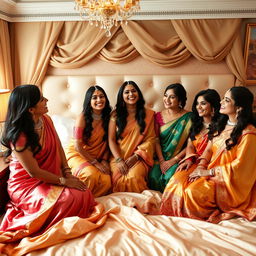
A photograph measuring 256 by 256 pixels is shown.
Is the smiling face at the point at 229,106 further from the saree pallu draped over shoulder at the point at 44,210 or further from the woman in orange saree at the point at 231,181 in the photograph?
the saree pallu draped over shoulder at the point at 44,210

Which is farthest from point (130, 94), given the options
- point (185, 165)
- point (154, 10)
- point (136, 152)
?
point (154, 10)

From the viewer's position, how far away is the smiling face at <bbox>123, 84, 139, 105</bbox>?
2814mm

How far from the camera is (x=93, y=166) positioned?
8.74 ft

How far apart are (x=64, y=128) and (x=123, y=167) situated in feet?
3.26

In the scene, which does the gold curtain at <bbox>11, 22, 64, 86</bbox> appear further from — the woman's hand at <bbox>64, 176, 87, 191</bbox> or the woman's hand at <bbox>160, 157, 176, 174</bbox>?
the woman's hand at <bbox>160, 157, 176, 174</bbox>

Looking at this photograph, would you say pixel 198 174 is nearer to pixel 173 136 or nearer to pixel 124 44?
pixel 173 136

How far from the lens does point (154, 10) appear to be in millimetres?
3338

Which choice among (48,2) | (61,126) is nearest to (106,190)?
(61,126)

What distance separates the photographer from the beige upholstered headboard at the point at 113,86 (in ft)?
11.3

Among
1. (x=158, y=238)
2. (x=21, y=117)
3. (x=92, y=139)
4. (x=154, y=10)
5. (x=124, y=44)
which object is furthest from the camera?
(x=124, y=44)

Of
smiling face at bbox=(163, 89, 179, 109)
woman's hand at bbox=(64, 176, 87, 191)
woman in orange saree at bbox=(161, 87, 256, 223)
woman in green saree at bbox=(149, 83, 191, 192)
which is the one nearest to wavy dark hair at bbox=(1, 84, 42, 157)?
woman's hand at bbox=(64, 176, 87, 191)

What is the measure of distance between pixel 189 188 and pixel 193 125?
0.85 m

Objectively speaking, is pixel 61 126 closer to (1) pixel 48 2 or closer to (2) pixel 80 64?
(2) pixel 80 64

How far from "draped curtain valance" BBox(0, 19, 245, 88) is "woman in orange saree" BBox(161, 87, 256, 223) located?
138 cm
